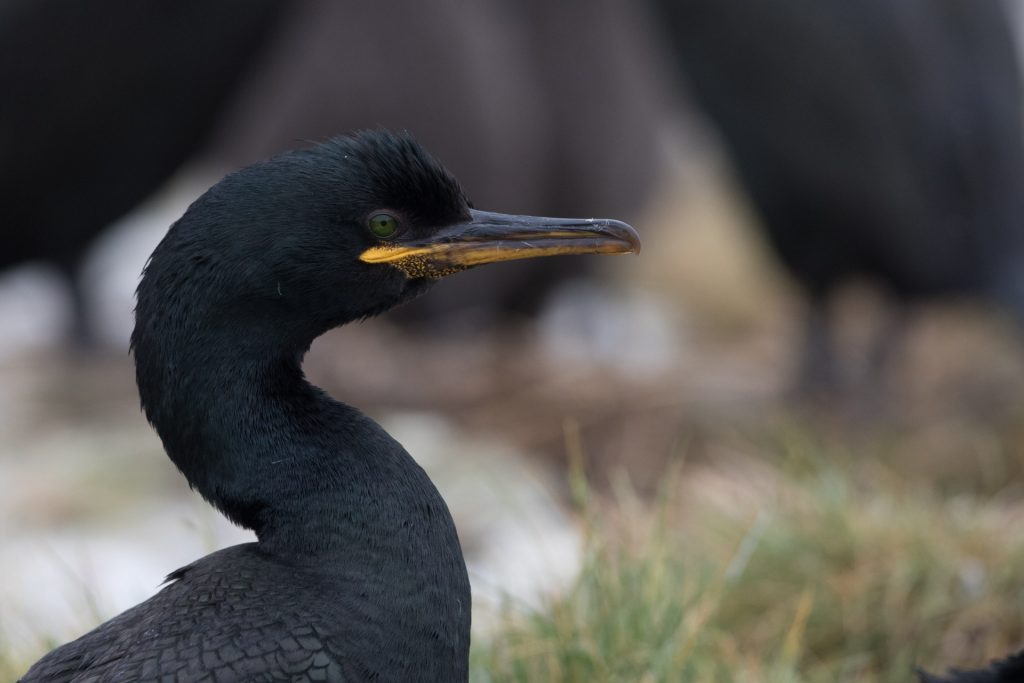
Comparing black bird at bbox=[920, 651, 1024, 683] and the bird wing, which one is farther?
black bird at bbox=[920, 651, 1024, 683]

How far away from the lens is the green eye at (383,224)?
2.41 metres

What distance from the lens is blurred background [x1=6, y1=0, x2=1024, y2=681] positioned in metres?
3.82

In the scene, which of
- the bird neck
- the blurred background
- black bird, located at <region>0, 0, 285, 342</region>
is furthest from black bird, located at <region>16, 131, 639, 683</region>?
black bird, located at <region>0, 0, 285, 342</region>

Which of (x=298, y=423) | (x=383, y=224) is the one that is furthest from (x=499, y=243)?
(x=298, y=423)

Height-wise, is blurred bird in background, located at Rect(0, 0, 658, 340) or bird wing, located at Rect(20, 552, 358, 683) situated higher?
blurred bird in background, located at Rect(0, 0, 658, 340)

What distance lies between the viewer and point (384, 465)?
242cm

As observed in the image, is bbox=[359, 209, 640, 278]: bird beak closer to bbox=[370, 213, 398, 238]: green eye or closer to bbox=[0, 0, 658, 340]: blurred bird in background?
bbox=[370, 213, 398, 238]: green eye

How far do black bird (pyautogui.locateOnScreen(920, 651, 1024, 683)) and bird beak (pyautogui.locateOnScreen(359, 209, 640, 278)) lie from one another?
1.03m

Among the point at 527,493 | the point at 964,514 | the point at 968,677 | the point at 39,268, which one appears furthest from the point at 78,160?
the point at 968,677

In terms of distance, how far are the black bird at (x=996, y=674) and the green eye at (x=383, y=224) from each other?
1.33m

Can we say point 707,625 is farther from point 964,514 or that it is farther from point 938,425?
point 938,425

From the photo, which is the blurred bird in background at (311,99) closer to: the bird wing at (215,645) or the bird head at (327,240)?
the bird head at (327,240)

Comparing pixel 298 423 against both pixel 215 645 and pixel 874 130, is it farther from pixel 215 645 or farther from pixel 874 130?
pixel 874 130

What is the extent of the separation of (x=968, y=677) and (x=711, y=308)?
684cm
